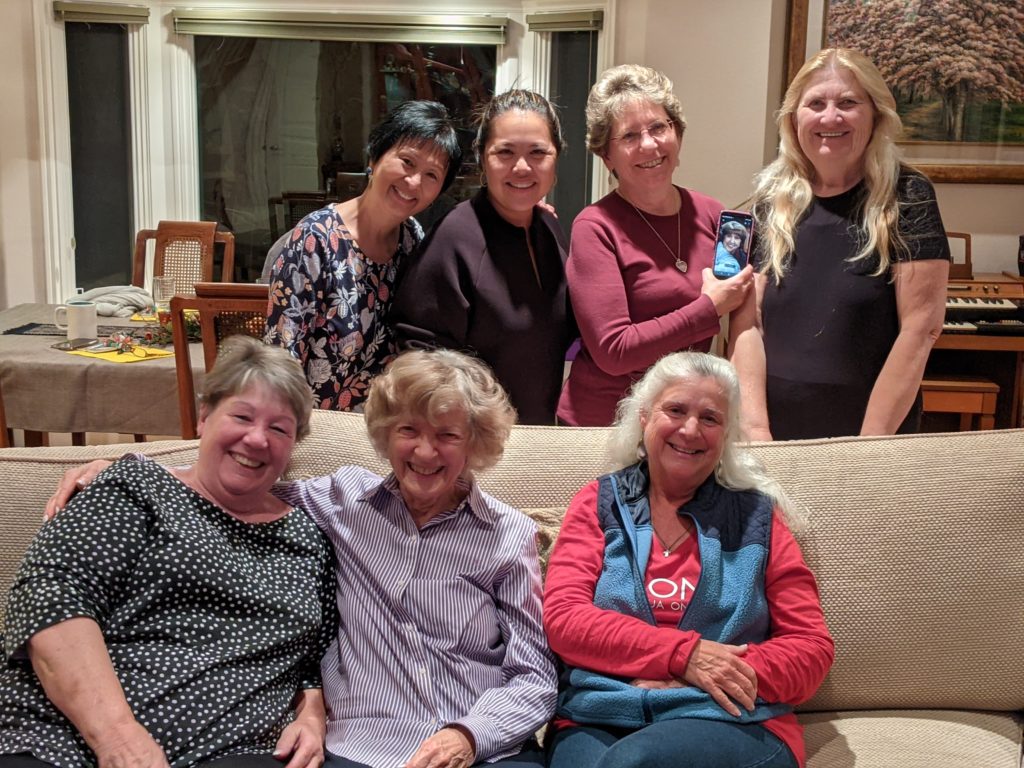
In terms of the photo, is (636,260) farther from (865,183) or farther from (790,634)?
(790,634)

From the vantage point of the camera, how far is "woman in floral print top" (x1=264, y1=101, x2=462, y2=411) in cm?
226

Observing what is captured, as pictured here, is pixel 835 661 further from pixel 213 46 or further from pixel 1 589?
pixel 213 46

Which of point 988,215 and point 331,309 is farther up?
point 988,215

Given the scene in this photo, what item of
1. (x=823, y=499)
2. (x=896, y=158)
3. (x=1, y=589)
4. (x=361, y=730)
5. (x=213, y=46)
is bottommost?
(x=361, y=730)

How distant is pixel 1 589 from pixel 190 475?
0.43 m

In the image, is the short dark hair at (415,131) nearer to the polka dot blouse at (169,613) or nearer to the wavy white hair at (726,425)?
the wavy white hair at (726,425)

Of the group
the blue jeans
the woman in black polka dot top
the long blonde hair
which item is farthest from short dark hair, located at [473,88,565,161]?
the blue jeans

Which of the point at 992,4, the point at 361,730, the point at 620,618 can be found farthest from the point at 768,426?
the point at 992,4

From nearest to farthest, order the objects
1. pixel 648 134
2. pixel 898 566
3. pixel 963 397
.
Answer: pixel 898 566 < pixel 648 134 < pixel 963 397

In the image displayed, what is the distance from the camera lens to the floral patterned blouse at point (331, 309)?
2254mm

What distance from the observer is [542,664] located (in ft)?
5.57

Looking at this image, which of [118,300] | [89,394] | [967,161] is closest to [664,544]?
[89,394]

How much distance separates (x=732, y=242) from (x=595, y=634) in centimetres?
97

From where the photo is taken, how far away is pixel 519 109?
2246 millimetres
